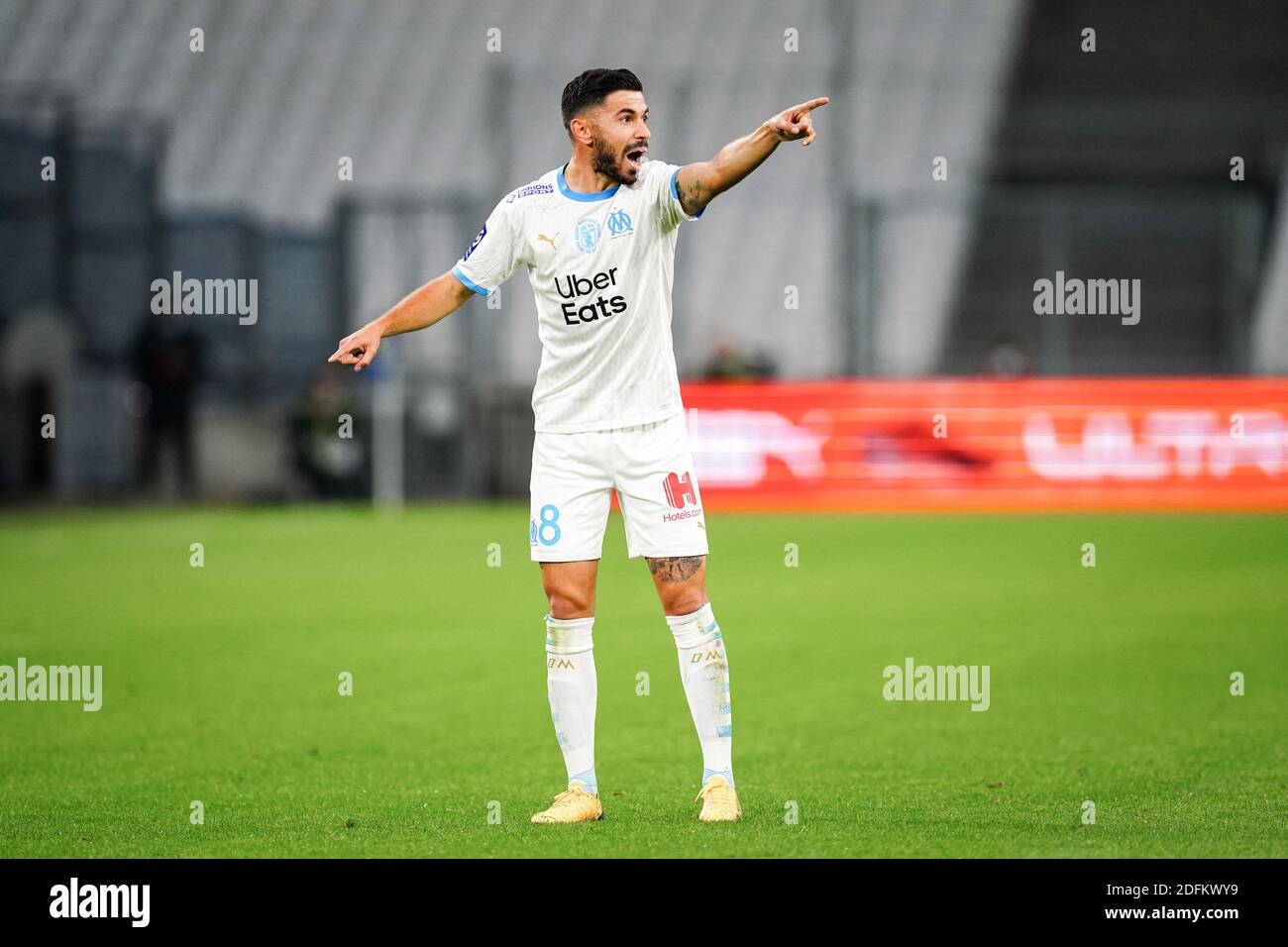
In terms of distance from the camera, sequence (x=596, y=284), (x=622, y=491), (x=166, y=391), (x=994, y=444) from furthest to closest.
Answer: (x=166, y=391), (x=994, y=444), (x=622, y=491), (x=596, y=284)

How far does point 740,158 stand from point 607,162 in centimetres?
49

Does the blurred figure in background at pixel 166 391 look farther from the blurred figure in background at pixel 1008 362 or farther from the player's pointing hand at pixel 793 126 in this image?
the player's pointing hand at pixel 793 126

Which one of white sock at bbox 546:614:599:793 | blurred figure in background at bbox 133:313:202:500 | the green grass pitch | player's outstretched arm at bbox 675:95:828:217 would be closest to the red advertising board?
the green grass pitch

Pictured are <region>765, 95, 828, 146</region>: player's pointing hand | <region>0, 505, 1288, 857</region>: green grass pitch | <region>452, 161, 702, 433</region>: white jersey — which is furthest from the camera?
<region>452, 161, 702, 433</region>: white jersey

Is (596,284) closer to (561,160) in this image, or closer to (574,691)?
(574,691)

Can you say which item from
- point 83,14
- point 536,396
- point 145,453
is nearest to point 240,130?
point 83,14

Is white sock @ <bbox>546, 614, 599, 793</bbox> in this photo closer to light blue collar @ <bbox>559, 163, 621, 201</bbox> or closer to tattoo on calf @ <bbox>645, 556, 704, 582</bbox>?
tattoo on calf @ <bbox>645, 556, 704, 582</bbox>

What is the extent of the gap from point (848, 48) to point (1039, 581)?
440 inches

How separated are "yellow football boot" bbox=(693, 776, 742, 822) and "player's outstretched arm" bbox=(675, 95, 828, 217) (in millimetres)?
1705

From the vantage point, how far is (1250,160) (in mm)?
21875

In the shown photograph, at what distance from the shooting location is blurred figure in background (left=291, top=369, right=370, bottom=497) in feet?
67.9

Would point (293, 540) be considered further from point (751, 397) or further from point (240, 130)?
point (240, 130)

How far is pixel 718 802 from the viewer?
522cm

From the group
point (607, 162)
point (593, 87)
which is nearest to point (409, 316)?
point (607, 162)
